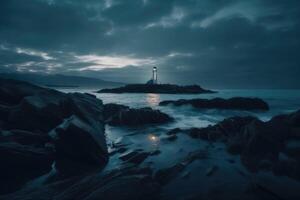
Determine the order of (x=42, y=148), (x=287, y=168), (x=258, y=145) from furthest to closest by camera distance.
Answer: (x=258, y=145)
(x=42, y=148)
(x=287, y=168)

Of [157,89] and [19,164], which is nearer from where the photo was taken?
[19,164]

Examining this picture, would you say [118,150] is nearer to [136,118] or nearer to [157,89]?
[136,118]

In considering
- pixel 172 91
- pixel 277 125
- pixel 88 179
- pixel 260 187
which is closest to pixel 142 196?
pixel 88 179

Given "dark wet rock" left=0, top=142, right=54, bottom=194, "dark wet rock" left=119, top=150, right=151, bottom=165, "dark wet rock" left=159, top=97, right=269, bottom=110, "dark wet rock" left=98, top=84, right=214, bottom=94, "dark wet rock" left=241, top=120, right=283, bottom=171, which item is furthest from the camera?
"dark wet rock" left=98, top=84, right=214, bottom=94

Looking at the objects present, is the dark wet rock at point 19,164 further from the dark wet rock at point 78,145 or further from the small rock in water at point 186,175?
the small rock in water at point 186,175

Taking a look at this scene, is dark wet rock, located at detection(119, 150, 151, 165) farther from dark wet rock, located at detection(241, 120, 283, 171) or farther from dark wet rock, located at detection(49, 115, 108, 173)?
dark wet rock, located at detection(241, 120, 283, 171)

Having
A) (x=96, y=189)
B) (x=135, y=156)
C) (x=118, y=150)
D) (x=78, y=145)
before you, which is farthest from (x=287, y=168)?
(x=78, y=145)

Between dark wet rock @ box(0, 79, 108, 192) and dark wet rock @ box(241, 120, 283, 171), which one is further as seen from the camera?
dark wet rock @ box(241, 120, 283, 171)

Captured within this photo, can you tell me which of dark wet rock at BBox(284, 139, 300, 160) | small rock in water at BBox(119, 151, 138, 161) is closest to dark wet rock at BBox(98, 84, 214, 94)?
dark wet rock at BBox(284, 139, 300, 160)

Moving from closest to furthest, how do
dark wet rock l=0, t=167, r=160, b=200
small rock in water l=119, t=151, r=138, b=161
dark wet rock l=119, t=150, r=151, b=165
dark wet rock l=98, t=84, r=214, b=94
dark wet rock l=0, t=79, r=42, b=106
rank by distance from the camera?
dark wet rock l=0, t=167, r=160, b=200
dark wet rock l=119, t=150, r=151, b=165
small rock in water l=119, t=151, r=138, b=161
dark wet rock l=0, t=79, r=42, b=106
dark wet rock l=98, t=84, r=214, b=94

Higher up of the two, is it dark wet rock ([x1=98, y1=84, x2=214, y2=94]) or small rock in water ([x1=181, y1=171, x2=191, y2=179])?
dark wet rock ([x1=98, y1=84, x2=214, y2=94])

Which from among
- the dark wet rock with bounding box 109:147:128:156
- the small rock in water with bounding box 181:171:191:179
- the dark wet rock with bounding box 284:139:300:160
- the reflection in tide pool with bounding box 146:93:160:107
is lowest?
the reflection in tide pool with bounding box 146:93:160:107

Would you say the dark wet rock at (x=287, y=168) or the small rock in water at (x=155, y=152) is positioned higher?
the dark wet rock at (x=287, y=168)

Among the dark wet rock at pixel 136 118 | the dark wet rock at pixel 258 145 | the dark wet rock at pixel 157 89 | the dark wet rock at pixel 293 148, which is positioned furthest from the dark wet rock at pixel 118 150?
the dark wet rock at pixel 157 89
